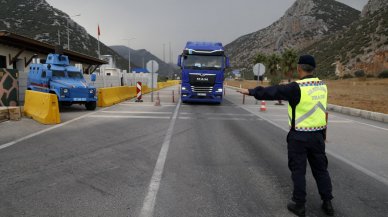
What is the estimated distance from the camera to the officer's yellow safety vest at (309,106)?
14.2 feet

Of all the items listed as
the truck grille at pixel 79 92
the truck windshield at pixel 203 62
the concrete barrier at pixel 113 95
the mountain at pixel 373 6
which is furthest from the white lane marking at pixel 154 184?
the mountain at pixel 373 6

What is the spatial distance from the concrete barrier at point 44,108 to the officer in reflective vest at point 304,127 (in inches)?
355

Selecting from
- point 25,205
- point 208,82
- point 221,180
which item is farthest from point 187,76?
point 25,205

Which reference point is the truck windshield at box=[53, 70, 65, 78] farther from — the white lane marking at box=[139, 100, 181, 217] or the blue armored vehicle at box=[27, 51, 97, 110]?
the white lane marking at box=[139, 100, 181, 217]

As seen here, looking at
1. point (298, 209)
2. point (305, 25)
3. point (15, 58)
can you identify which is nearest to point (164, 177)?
point (298, 209)

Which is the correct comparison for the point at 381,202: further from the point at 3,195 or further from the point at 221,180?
the point at 3,195

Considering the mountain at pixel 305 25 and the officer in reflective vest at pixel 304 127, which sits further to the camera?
the mountain at pixel 305 25

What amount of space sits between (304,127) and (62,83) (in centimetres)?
1377

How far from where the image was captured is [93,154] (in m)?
7.30

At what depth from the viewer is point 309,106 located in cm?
435

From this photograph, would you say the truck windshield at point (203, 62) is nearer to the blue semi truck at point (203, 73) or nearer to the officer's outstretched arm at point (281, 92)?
the blue semi truck at point (203, 73)

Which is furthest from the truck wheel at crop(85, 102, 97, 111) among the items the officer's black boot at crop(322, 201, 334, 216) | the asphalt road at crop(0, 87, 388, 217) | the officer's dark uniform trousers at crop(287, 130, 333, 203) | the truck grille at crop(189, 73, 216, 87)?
the officer's black boot at crop(322, 201, 334, 216)

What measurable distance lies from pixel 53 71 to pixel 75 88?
6.18 feet

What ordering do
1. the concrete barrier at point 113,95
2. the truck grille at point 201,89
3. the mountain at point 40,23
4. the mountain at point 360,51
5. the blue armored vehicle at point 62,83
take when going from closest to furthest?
1. the blue armored vehicle at point 62,83
2. the concrete barrier at point 113,95
3. the truck grille at point 201,89
4. the mountain at point 360,51
5. the mountain at point 40,23
